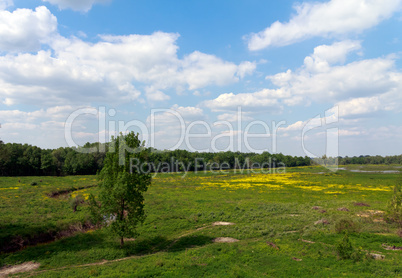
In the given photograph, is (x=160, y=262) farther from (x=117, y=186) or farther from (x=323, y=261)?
(x=323, y=261)

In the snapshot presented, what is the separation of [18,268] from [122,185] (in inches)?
446

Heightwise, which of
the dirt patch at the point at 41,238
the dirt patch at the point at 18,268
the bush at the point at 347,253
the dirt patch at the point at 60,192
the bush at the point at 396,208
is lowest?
the dirt patch at the point at 60,192

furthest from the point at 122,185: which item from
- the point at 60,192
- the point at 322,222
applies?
the point at 60,192

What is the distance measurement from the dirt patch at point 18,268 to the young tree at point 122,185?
21.7ft

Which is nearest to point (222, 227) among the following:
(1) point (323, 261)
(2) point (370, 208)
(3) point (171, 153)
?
(1) point (323, 261)

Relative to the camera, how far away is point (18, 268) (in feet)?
68.5

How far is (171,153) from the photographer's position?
17200cm

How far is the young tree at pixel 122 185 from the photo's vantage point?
24.8 meters

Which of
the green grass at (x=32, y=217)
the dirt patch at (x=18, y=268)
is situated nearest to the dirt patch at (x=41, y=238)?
the green grass at (x=32, y=217)

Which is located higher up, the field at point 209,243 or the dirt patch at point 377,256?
the dirt patch at point 377,256

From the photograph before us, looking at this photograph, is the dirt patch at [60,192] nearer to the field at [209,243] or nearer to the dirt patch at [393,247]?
the field at [209,243]

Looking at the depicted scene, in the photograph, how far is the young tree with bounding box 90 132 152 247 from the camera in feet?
81.4

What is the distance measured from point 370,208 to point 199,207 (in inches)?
1239

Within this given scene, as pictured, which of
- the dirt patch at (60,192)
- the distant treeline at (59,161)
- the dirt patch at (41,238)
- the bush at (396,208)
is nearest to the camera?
the dirt patch at (41,238)
